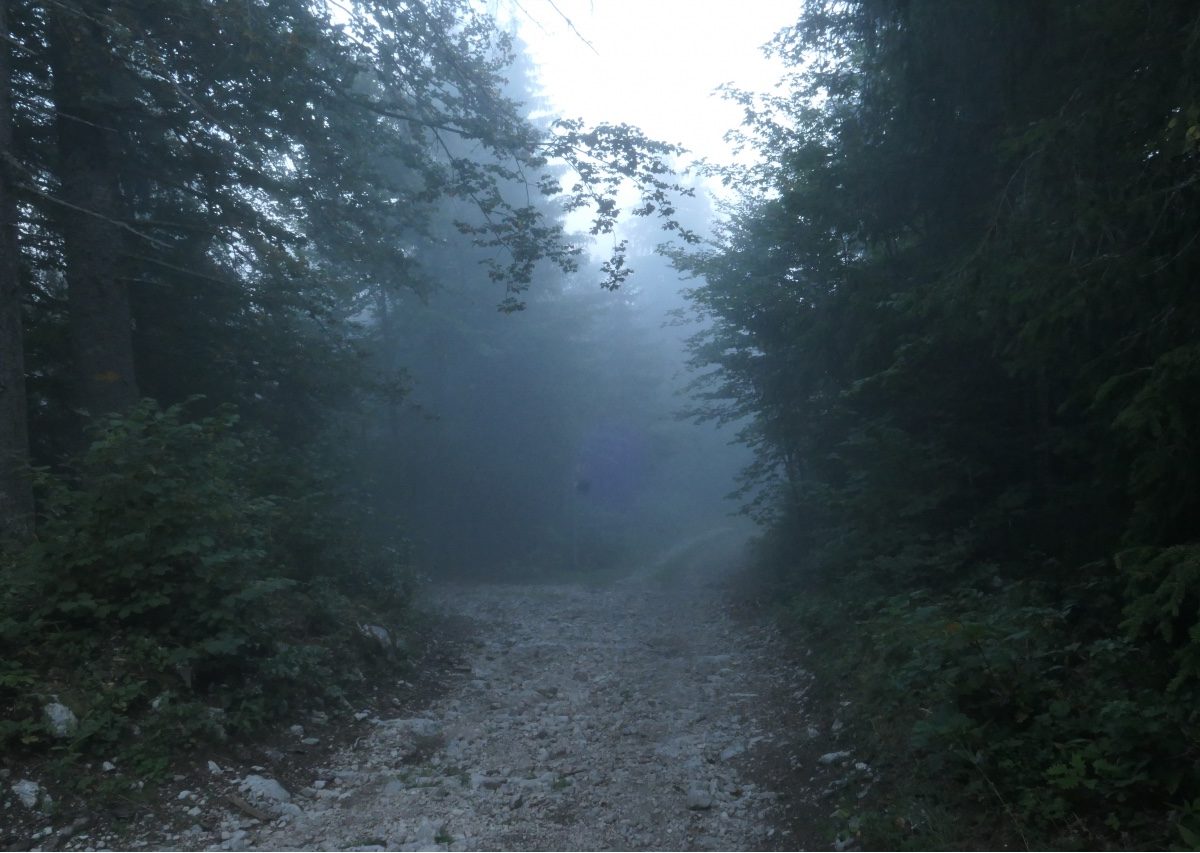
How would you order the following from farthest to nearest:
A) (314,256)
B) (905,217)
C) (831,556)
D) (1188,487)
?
(314,256) < (831,556) < (905,217) < (1188,487)

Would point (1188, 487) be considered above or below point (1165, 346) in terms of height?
below

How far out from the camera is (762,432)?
733 inches

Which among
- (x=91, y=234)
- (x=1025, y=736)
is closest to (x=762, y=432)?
(x=91, y=234)

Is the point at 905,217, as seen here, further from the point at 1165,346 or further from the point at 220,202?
the point at 220,202

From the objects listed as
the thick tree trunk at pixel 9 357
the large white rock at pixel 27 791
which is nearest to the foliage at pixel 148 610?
the large white rock at pixel 27 791

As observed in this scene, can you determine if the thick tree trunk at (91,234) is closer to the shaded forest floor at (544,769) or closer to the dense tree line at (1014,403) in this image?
the shaded forest floor at (544,769)

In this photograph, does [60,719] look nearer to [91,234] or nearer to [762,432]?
[91,234]

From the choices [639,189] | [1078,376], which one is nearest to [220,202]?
[639,189]

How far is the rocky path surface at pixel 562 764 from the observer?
5.77 m

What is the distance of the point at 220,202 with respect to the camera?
1194cm

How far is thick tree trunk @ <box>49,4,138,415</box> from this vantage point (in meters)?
10.1

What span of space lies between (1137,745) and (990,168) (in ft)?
20.8

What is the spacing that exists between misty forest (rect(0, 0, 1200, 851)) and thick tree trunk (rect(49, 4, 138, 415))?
0.17 ft

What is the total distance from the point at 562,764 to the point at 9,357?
6.62 metres
